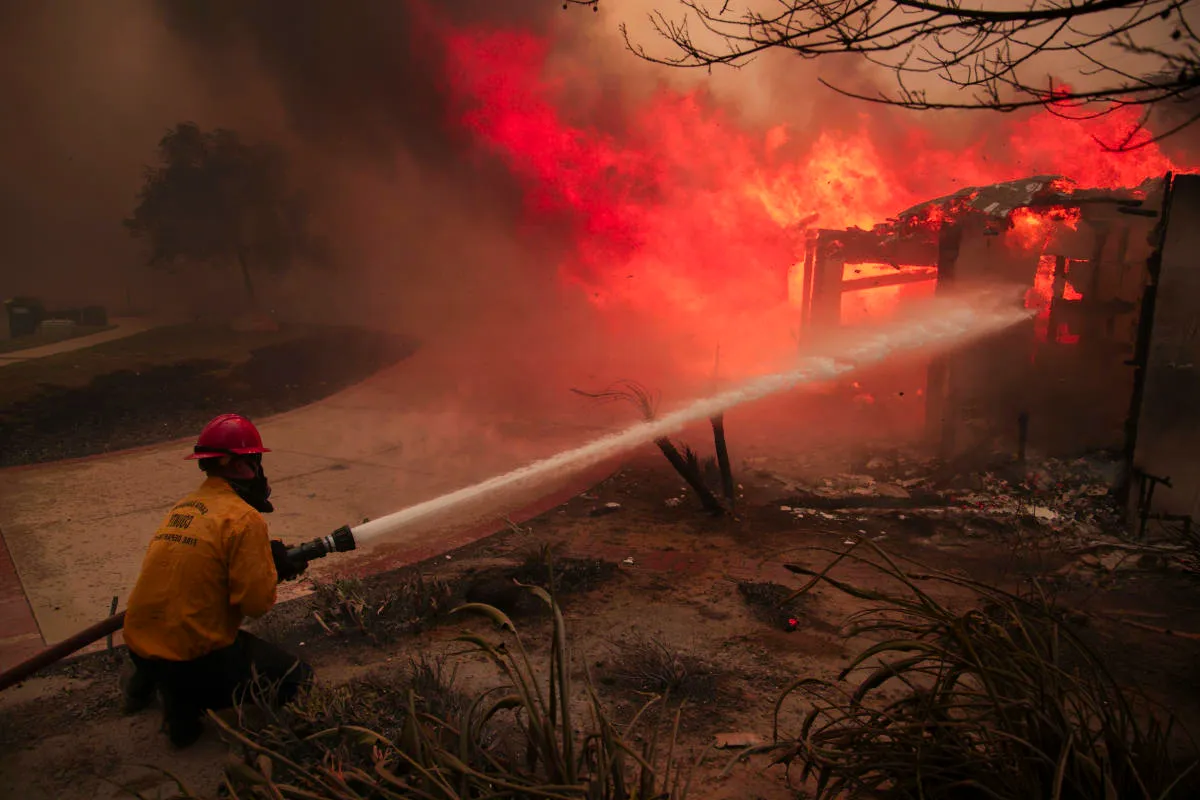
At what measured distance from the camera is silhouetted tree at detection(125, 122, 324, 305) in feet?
55.0

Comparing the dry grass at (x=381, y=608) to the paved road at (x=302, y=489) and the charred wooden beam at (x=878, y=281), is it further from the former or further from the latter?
the charred wooden beam at (x=878, y=281)

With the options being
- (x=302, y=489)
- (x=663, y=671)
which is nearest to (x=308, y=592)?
(x=302, y=489)

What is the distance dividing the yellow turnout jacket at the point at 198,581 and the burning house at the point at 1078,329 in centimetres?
678

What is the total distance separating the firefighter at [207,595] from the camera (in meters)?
3.16

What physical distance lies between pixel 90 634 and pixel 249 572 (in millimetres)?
832

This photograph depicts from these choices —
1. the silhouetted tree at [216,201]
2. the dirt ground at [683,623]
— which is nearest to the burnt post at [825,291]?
the dirt ground at [683,623]

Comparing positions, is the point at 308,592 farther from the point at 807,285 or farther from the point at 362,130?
the point at 362,130

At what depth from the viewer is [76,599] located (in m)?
4.91

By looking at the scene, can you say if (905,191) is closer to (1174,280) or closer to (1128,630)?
(1174,280)

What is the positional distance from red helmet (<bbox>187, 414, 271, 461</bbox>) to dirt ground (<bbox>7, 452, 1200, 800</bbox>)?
128 cm

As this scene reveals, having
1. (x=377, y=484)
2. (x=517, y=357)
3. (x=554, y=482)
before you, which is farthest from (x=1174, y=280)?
(x=517, y=357)

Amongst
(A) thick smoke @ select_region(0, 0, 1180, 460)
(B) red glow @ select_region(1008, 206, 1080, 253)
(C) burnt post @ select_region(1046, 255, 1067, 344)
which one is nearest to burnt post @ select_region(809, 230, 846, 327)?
(B) red glow @ select_region(1008, 206, 1080, 253)

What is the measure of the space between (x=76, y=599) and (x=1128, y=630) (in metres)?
6.83

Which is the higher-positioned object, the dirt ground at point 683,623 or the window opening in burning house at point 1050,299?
the window opening in burning house at point 1050,299
